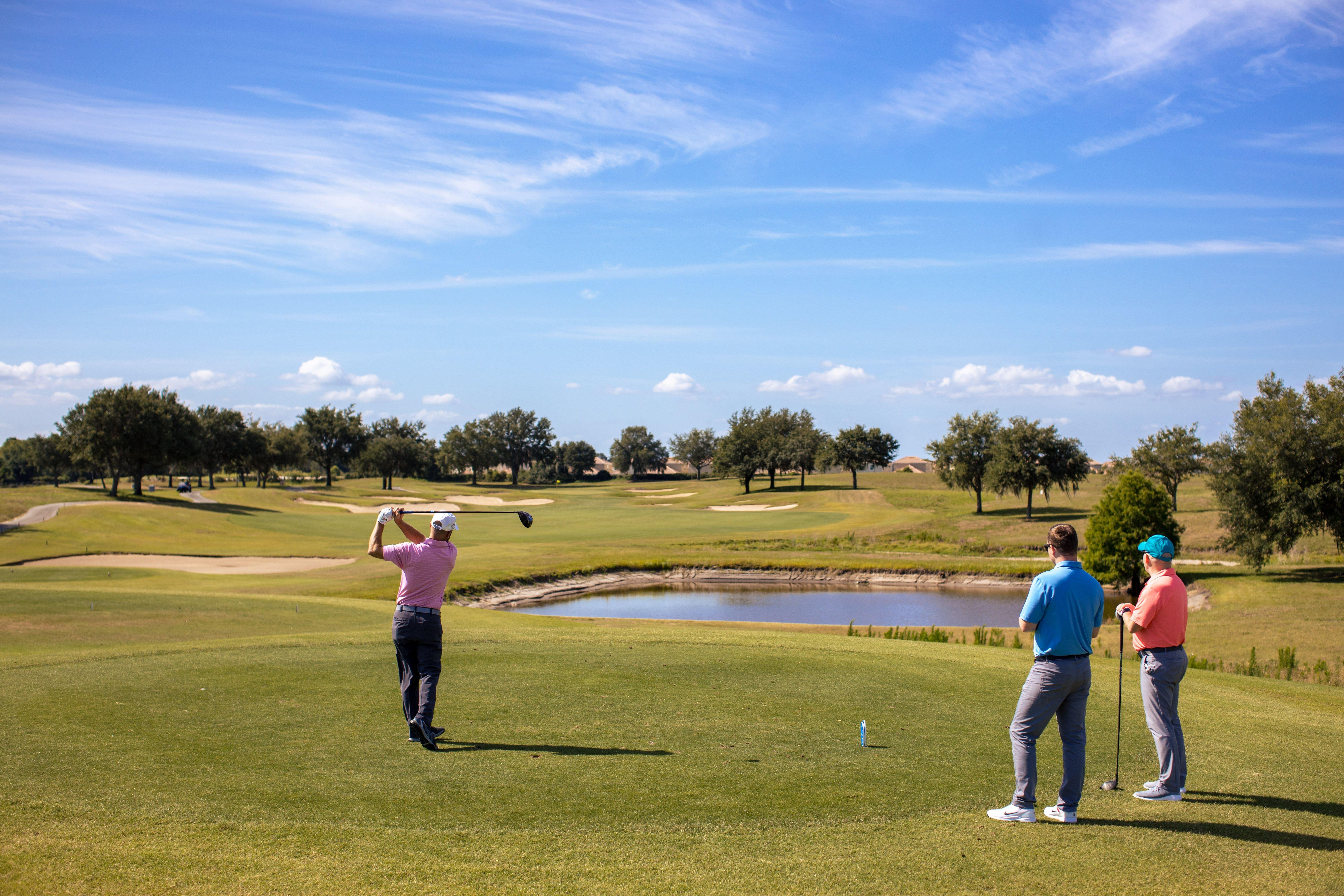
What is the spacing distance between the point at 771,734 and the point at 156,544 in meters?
44.4

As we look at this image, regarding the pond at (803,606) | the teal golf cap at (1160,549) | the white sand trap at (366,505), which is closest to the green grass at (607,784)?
the teal golf cap at (1160,549)

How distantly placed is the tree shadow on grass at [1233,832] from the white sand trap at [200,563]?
34540 millimetres

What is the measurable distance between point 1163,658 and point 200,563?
4012 centimetres

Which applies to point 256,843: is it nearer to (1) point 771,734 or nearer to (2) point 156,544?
(1) point 771,734

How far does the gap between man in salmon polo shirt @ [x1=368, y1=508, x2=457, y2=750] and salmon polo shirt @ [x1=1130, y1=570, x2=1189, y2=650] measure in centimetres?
656

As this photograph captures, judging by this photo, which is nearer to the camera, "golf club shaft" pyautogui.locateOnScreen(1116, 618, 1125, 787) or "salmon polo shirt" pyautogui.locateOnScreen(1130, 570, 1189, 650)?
"golf club shaft" pyautogui.locateOnScreen(1116, 618, 1125, 787)

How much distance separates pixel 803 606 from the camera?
121 ft

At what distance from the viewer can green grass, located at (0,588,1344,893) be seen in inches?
221

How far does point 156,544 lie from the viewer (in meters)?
43.8

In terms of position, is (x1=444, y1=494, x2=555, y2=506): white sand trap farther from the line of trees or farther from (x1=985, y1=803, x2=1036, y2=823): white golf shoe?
(x1=985, y1=803, x2=1036, y2=823): white golf shoe

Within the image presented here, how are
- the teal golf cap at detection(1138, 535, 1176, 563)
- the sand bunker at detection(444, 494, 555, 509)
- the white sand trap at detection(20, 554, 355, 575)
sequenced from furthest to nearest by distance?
the sand bunker at detection(444, 494, 555, 509) < the white sand trap at detection(20, 554, 355, 575) < the teal golf cap at detection(1138, 535, 1176, 563)

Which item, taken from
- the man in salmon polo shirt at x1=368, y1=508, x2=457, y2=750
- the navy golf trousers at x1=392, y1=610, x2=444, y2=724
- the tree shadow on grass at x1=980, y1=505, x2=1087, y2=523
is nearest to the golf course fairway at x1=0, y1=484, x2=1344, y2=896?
the navy golf trousers at x1=392, y1=610, x2=444, y2=724

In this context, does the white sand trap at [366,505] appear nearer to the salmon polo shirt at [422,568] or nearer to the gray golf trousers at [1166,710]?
the salmon polo shirt at [422,568]

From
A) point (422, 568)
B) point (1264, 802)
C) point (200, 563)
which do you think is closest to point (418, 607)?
point (422, 568)
